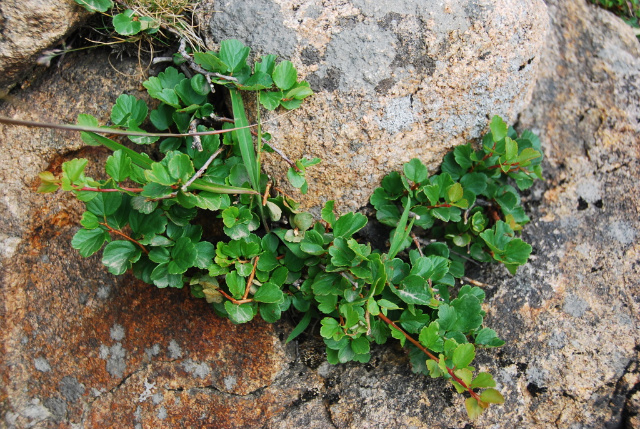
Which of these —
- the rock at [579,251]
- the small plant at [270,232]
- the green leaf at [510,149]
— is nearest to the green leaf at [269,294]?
the small plant at [270,232]

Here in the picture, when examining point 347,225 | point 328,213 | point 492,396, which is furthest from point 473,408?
point 328,213

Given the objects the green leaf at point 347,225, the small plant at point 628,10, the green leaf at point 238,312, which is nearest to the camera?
the green leaf at point 238,312

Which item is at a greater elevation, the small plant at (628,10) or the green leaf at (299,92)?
the small plant at (628,10)

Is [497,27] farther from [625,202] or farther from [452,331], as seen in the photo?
[452,331]

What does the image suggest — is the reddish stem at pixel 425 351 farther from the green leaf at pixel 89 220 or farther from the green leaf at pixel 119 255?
the green leaf at pixel 89 220

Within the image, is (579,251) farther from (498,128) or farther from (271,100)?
(271,100)

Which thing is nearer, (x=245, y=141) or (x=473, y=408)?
(x=473, y=408)

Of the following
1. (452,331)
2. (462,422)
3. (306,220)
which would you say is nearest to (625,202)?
(452,331)
